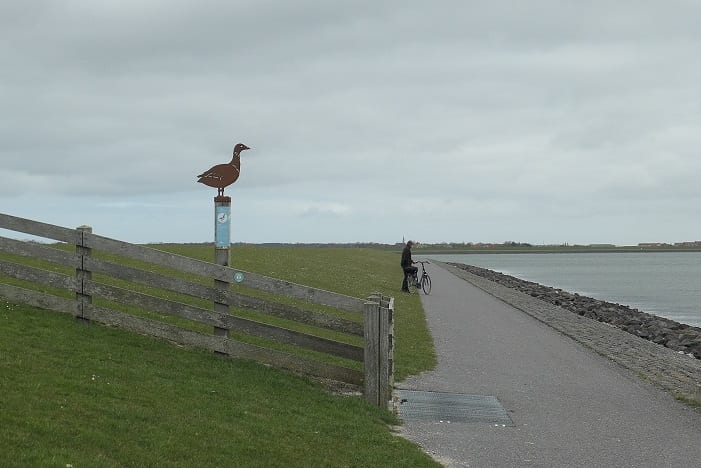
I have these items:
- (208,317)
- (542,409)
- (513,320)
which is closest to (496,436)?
(542,409)

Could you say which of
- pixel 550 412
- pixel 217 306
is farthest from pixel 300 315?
pixel 550 412

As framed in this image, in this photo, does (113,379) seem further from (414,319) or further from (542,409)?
(414,319)

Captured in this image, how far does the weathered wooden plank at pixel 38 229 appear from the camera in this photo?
35.0 feet

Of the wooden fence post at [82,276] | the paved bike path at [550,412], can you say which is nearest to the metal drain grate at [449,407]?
the paved bike path at [550,412]

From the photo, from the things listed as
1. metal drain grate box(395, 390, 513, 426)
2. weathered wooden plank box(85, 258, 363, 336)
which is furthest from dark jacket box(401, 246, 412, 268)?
weathered wooden plank box(85, 258, 363, 336)

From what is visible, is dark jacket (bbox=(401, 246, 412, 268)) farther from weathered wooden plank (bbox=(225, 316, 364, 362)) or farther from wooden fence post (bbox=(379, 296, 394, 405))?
wooden fence post (bbox=(379, 296, 394, 405))

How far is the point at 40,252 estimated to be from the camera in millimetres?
10648

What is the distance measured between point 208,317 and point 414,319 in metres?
12.0

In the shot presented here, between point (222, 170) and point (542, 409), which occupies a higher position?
point (222, 170)

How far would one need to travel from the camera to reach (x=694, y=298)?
56.1 meters

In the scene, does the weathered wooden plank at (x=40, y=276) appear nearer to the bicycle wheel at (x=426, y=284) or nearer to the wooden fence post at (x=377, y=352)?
the wooden fence post at (x=377, y=352)

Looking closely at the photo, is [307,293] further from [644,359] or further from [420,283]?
[420,283]

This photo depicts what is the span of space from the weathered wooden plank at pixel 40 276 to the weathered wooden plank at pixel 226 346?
1.64 feet

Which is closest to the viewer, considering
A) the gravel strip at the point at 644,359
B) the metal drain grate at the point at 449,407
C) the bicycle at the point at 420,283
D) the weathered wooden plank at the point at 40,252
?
the metal drain grate at the point at 449,407
